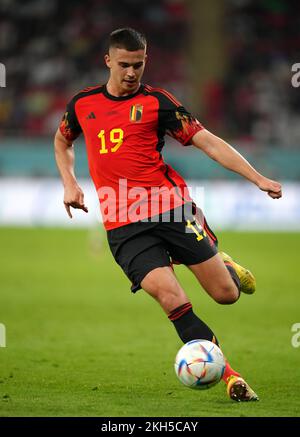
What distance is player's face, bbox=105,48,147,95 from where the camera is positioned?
644 centimetres

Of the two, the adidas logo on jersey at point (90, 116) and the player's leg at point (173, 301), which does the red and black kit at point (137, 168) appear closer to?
the adidas logo on jersey at point (90, 116)

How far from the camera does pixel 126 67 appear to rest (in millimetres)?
6477

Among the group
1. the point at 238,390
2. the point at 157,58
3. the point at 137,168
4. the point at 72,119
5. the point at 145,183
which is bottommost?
the point at 238,390

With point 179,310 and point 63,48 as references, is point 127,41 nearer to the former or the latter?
point 179,310

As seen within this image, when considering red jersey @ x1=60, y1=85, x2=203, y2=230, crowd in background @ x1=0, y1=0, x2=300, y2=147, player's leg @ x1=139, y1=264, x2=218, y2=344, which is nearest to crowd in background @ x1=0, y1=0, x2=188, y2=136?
crowd in background @ x1=0, y1=0, x2=300, y2=147

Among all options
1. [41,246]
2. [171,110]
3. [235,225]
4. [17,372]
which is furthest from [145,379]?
[235,225]

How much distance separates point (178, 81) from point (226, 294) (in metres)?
22.1

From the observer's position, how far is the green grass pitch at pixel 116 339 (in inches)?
252

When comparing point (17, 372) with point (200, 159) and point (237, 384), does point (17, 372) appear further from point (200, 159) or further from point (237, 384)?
point (200, 159)

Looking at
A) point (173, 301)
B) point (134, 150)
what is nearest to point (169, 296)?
point (173, 301)

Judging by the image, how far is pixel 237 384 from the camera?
6.36 m

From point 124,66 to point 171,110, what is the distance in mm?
457

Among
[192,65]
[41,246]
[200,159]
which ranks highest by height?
[192,65]

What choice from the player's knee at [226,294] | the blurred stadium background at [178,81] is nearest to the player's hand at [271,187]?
the player's knee at [226,294]
